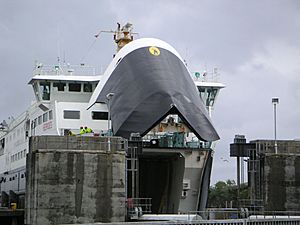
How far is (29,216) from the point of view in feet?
66.9

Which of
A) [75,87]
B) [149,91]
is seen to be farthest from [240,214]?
[75,87]

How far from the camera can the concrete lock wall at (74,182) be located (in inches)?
790

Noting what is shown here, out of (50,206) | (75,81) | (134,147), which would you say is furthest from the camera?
(75,81)

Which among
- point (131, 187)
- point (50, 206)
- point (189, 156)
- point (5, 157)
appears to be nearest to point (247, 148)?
point (189, 156)

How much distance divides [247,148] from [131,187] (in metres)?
4.83

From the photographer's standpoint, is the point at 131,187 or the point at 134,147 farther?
the point at 131,187

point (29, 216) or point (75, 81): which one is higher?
point (75, 81)

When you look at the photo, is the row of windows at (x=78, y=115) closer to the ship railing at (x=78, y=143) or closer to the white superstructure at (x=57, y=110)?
the white superstructure at (x=57, y=110)

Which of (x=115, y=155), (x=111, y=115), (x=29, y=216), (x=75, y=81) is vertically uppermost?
(x=75, y=81)

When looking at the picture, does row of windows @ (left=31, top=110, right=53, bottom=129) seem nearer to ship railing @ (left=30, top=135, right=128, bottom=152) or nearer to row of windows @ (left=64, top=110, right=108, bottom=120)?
row of windows @ (left=64, top=110, right=108, bottom=120)

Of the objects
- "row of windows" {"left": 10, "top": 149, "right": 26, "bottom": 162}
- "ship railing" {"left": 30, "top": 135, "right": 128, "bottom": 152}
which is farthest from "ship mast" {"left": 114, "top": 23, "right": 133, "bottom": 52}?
"ship railing" {"left": 30, "top": 135, "right": 128, "bottom": 152}

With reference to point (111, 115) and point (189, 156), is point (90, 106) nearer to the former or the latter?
point (111, 115)

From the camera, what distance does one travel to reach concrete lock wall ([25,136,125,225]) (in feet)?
65.8

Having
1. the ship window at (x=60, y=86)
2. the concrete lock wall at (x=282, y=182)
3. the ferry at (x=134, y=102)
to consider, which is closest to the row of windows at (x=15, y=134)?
the ferry at (x=134, y=102)
